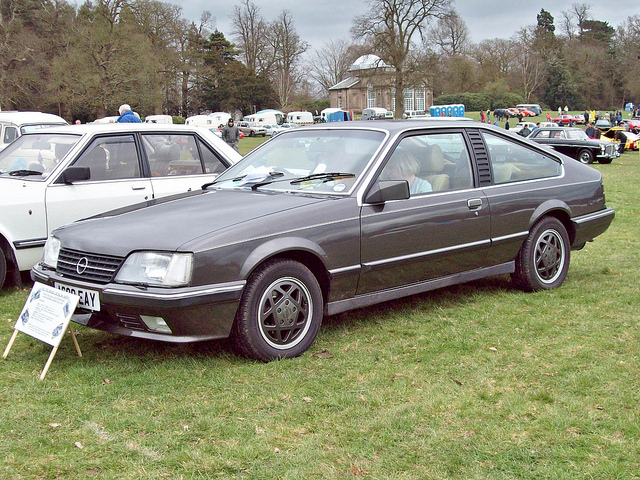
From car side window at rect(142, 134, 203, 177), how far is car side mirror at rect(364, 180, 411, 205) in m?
3.21

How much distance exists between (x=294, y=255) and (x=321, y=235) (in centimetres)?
23

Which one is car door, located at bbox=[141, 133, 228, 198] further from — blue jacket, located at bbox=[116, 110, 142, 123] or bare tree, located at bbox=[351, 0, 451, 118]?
bare tree, located at bbox=[351, 0, 451, 118]

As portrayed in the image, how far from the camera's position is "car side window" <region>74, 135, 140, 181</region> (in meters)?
7.06

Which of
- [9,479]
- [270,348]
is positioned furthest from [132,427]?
[270,348]

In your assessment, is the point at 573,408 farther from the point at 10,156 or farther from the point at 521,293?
the point at 10,156

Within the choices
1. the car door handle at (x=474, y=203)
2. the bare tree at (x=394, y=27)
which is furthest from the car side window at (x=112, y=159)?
the bare tree at (x=394, y=27)

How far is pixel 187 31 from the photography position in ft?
252

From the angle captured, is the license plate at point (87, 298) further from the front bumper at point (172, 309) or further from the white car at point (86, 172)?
the white car at point (86, 172)

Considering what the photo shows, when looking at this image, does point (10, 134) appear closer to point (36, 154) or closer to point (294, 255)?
point (36, 154)

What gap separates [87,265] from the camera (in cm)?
446

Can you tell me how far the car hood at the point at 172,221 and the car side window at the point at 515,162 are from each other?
6.25ft

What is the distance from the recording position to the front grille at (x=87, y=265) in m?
4.33

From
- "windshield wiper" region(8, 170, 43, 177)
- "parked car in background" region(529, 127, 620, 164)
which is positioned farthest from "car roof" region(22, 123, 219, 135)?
"parked car in background" region(529, 127, 620, 164)

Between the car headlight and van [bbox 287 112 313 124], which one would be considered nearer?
the car headlight
